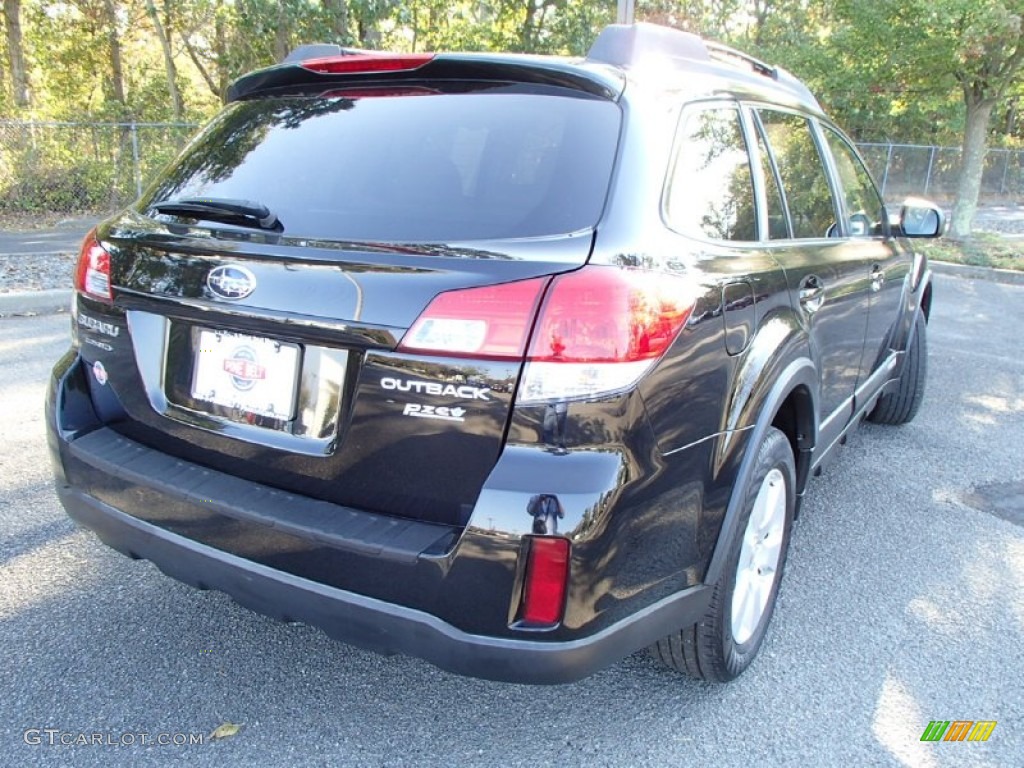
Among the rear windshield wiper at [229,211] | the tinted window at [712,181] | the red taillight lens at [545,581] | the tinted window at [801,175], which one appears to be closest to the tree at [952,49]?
the tinted window at [801,175]

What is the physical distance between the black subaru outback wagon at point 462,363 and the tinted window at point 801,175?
29cm

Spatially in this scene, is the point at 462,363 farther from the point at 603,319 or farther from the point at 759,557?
the point at 759,557

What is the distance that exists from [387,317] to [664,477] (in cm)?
73

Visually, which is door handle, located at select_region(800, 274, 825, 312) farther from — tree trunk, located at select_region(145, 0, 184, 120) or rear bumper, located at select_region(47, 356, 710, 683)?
tree trunk, located at select_region(145, 0, 184, 120)

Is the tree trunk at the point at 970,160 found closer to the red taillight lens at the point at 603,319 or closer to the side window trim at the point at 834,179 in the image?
the side window trim at the point at 834,179

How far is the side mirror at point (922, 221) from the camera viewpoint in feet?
13.3

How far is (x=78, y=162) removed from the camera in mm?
14000

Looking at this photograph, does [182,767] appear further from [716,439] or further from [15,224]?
[15,224]

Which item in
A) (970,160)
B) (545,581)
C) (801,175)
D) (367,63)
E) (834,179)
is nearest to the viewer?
(545,581)

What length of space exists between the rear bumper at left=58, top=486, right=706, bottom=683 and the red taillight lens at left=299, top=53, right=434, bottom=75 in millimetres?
1404

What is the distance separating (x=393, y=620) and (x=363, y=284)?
0.75 m

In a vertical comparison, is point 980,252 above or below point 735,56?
below

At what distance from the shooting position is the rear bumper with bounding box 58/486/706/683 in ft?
5.78

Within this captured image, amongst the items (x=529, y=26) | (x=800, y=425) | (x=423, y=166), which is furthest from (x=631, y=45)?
(x=529, y=26)
